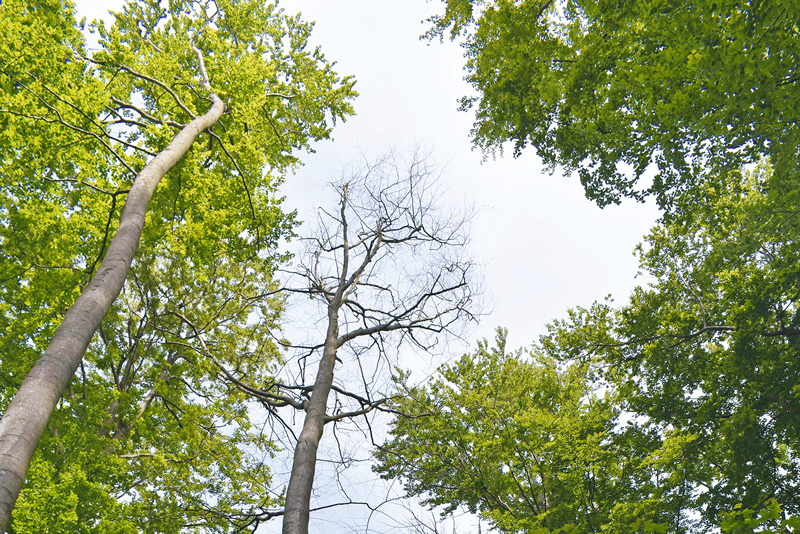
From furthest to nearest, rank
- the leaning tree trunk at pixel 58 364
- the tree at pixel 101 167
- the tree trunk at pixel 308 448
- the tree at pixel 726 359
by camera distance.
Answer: the tree at pixel 726 359
the tree at pixel 101 167
the tree trunk at pixel 308 448
the leaning tree trunk at pixel 58 364

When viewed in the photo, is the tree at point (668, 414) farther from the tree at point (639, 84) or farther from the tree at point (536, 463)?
the tree at point (639, 84)

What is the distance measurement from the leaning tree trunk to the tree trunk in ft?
6.64

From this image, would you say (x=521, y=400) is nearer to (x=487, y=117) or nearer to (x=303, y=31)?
(x=487, y=117)

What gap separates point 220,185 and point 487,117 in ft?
21.0

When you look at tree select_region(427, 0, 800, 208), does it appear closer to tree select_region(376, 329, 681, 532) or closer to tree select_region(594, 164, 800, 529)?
tree select_region(594, 164, 800, 529)

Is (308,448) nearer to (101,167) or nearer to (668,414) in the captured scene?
(101,167)

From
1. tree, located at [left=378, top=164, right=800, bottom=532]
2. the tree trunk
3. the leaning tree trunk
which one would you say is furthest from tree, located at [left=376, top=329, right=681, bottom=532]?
the leaning tree trunk

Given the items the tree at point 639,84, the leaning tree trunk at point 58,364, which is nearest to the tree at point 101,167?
the leaning tree trunk at point 58,364

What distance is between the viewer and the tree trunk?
3641mm

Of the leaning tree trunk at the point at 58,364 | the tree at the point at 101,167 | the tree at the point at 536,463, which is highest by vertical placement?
the tree at the point at 101,167

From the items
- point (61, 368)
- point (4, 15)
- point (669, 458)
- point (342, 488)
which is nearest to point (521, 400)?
point (669, 458)

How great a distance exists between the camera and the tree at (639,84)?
176 inches

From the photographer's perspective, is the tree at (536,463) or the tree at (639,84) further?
the tree at (536,463)

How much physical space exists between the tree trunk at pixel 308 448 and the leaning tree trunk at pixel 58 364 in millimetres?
2025
